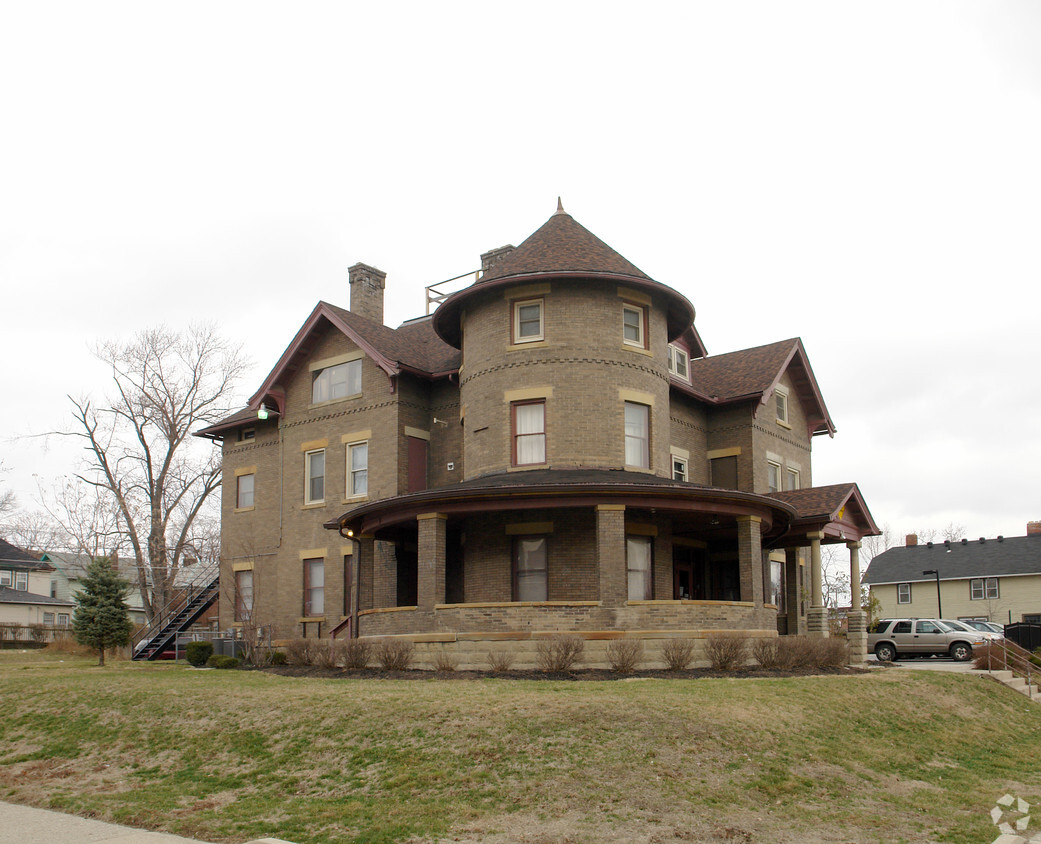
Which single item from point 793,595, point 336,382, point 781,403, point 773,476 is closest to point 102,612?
point 336,382

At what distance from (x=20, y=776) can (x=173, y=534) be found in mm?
51645

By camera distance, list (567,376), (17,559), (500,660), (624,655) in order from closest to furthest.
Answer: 1. (624,655)
2. (500,660)
3. (567,376)
4. (17,559)

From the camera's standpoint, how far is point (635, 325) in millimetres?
26422

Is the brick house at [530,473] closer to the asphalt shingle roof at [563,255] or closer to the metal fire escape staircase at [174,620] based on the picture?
the asphalt shingle roof at [563,255]

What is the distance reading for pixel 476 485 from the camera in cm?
2255

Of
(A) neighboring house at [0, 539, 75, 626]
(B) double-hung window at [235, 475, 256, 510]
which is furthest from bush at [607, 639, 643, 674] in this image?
(A) neighboring house at [0, 539, 75, 626]

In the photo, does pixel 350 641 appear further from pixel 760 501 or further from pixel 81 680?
pixel 760 501

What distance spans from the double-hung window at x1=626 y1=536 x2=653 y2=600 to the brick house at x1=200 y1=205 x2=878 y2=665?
0.21ft

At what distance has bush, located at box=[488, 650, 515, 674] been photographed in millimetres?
19516

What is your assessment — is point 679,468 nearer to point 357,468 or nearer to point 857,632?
point 857,632

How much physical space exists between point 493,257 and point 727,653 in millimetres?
17319

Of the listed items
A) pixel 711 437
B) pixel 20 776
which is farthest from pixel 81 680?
pixel 711 437

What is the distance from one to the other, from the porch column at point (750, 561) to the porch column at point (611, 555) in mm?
3211

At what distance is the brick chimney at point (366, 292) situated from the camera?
3447 cm
